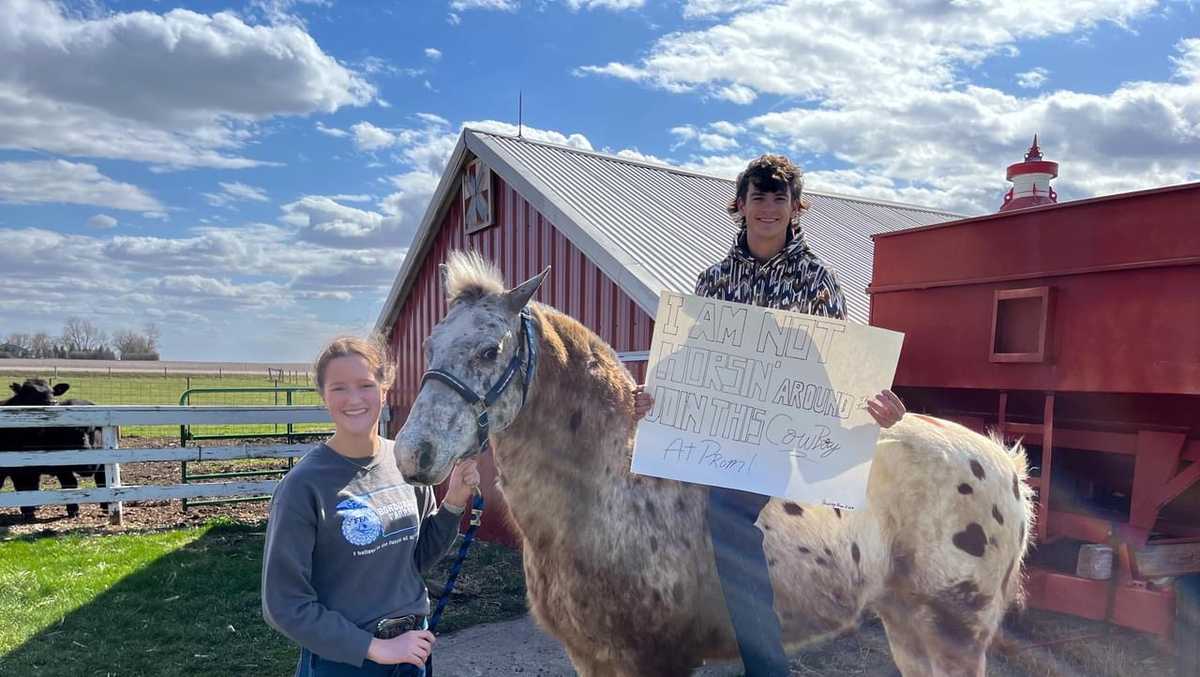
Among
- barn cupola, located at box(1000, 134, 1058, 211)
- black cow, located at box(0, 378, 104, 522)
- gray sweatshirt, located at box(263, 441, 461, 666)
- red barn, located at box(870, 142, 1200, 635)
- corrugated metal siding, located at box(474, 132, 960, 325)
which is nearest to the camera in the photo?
gray sweatshirt, located at box(263, 441, 461, 666)

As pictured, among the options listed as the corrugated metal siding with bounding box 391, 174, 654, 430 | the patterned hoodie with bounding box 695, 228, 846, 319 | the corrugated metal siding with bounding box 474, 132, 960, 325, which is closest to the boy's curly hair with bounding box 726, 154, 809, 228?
the patterned hoodie with bounding box 695, 228, 846, 319

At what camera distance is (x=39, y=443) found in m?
10.1

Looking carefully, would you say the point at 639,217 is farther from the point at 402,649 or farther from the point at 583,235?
the point at 402,649

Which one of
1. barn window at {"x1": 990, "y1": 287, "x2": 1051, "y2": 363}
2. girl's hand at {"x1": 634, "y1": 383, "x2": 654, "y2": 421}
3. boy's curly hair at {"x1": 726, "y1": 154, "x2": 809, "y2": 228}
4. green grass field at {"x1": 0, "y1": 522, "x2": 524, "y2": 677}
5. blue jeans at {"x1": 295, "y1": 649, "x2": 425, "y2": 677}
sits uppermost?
boy's curly hair at {"x1": 726, "y1": 154, "x2": 809, "y2": 228}

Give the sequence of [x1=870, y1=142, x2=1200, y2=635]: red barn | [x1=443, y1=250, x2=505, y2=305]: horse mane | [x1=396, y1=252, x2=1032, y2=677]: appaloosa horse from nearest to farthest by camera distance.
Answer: [x1=396, y1=252, x2=1032, y2=677]: appaloosa horse, [x1=443, y1=250, x2=505, y2=305]: horse mane, [x1=870, y1=142, x2=1200, y2=635]: red barn

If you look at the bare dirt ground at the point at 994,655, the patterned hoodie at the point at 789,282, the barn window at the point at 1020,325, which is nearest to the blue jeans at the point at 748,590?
the patterned hoodie at the point at 789,282

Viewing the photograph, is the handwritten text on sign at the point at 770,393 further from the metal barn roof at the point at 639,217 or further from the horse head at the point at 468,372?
the metal barn roof at the point at 639,217

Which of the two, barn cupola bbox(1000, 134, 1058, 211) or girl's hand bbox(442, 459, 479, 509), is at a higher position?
barn cupola bbox(1000, 134, 1058, 211)

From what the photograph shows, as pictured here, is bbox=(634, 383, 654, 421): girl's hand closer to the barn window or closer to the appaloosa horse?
the appaloosa horse

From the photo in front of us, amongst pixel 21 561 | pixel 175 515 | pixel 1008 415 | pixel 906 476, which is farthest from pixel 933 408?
pixel 175 515

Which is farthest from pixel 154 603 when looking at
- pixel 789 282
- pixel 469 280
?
pixel 789 282

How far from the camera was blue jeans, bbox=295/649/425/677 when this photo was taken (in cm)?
223

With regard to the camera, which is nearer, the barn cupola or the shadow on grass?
the shadow on grass

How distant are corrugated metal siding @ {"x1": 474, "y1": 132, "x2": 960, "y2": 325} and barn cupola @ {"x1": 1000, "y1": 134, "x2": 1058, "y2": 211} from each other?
1970 millimetres
